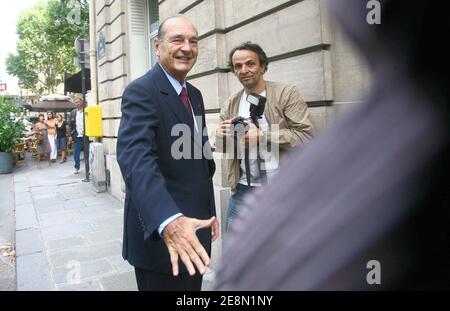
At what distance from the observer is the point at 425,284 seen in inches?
24.8

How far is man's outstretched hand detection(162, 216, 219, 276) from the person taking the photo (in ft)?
4.60

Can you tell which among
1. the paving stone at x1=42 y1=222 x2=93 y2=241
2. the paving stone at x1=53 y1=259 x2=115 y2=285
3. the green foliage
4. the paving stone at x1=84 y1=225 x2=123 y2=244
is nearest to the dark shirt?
the green foliage

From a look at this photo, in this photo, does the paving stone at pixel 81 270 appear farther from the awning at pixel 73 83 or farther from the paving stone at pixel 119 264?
the awning at pixel 73 83

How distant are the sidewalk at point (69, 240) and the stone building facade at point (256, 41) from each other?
1052 millimetres

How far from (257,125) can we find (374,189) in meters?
2.17

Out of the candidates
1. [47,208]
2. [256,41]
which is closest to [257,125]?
[256,41]

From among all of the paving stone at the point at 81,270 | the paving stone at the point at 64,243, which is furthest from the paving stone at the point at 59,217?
the paving stone at the point at 81,270

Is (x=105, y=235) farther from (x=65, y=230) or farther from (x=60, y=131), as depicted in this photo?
(x=60, y=131)

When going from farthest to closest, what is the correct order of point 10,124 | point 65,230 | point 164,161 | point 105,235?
point 10,124 < point 65,230 < point 105,235 < point 164,161

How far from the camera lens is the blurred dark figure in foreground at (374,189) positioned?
580mm

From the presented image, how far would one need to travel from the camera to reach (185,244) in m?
1.46

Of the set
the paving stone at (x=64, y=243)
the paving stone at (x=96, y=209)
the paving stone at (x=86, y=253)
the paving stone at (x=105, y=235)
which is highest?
the paving stone at (x=96, y=209)

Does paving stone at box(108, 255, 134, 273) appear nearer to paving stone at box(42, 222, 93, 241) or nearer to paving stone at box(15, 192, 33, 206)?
paving stone at box(42, 222, 93, 241)

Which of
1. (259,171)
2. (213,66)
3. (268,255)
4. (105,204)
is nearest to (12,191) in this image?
(105,204)
